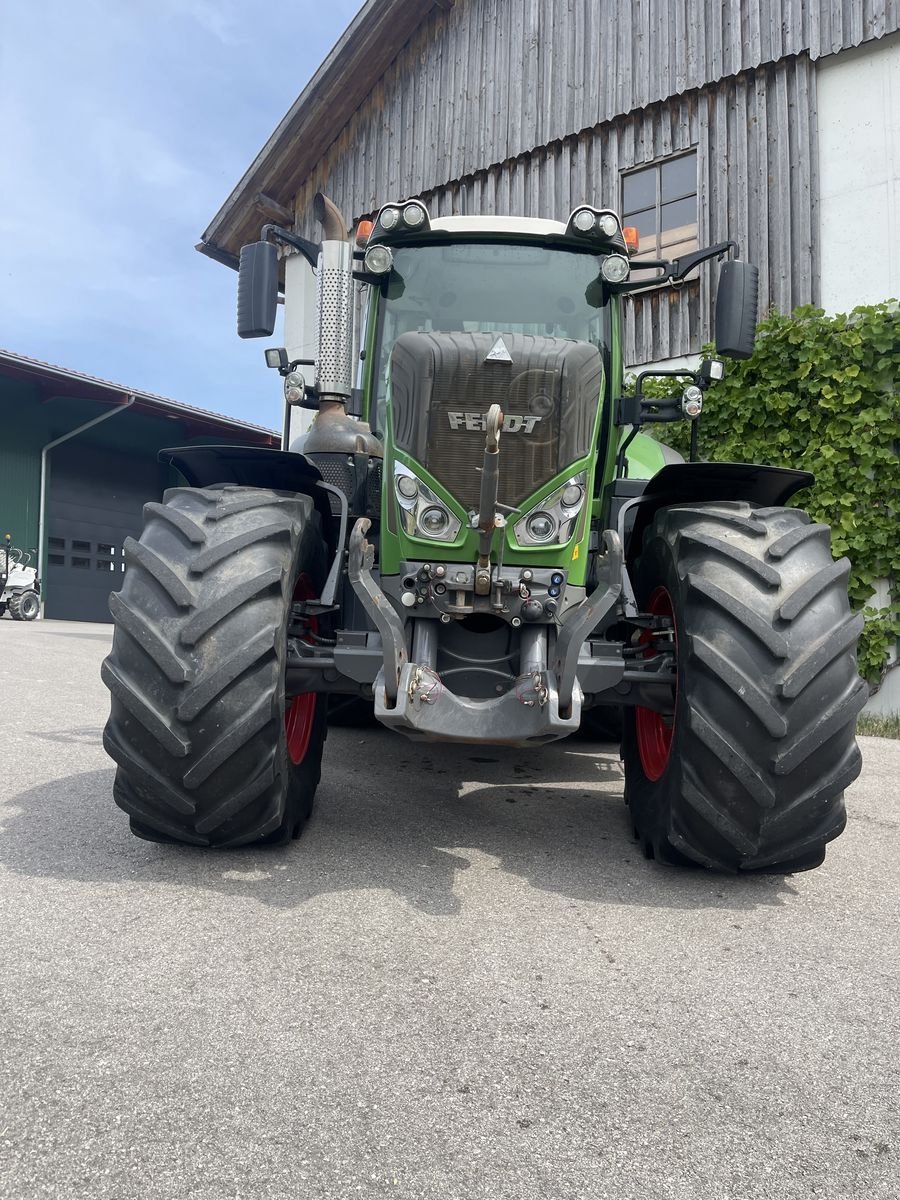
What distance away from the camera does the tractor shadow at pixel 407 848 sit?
2.88 metres

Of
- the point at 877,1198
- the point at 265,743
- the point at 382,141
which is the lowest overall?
the point at 877,1198

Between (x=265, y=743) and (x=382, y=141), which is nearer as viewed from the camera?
(x=265, y=743)

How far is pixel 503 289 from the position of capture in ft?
12.4

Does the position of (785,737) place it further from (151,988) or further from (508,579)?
(151,988)

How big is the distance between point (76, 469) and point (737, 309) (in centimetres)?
2018

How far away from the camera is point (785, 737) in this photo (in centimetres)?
271

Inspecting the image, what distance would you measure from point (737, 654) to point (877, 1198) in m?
1.58

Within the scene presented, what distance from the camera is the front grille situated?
2.90 meters

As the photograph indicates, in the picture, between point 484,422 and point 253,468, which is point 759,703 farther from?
point 253,468

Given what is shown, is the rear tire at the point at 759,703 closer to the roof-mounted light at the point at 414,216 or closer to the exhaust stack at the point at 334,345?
the roof-mounted light at the point at 414,216

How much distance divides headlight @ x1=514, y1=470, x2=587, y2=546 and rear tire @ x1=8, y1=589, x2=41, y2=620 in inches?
699

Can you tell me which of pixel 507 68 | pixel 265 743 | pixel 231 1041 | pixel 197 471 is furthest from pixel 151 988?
pixel 507 68

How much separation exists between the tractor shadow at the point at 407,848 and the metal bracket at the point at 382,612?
25.8 inches

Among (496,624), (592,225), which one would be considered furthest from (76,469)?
(496,624)
